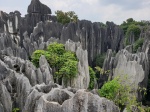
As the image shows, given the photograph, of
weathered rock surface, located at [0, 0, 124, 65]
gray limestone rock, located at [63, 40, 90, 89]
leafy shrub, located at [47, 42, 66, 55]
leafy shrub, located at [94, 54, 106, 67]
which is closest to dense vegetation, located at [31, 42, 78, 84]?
leafy shrub, located at [47, 42, 66, 55]

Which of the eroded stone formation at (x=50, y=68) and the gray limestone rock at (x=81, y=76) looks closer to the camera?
the eroded stone formation at (x=50, y=68)

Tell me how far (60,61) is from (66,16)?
22.6 meters

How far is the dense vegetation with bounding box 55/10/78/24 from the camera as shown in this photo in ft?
126

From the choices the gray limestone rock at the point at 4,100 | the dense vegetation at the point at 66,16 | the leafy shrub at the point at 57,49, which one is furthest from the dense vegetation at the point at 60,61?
the dense vegetation at the point at 66,16

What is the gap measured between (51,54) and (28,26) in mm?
13454

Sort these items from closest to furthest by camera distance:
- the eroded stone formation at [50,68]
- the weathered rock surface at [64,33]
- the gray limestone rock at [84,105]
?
the gray limestone rock at [84,105] < the eroded stone formation at [50,68] < the weathered rock surface at [64,33]

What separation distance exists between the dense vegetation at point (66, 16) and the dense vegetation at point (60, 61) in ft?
63.2

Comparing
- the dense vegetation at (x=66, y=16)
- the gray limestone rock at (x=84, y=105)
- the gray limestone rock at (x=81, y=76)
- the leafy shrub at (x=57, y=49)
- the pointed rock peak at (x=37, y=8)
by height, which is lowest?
the gray limestone rock at (x=81, y=76)

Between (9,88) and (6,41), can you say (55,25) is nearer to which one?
(6,41)

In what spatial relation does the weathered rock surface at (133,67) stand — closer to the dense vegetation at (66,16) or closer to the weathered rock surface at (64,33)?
the weathered rock surface at (64,33)

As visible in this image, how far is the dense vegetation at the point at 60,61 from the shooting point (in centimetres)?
1591

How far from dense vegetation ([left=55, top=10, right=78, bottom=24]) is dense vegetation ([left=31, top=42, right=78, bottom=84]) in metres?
19.3

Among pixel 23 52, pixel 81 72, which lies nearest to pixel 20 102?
pixel 81 72

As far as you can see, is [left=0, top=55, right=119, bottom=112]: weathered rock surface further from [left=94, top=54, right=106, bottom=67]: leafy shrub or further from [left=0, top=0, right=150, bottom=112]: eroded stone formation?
[left=94, top=54, right=106, bottom=67]: leafy shrub
